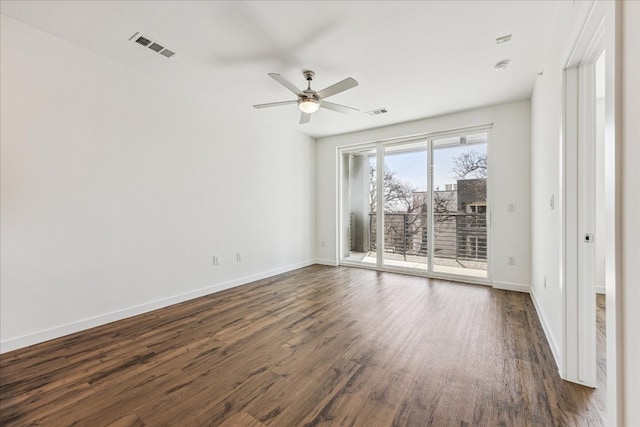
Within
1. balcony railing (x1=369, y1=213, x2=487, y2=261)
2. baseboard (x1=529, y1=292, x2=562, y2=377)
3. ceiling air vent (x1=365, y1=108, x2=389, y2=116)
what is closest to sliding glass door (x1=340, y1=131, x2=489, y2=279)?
balcony railing (x1=369, y1=213, x2=487, y2=261)

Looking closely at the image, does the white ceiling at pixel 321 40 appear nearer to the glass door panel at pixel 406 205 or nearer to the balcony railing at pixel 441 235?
the glass door panel at pixel 406 205

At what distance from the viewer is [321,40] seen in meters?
2.44

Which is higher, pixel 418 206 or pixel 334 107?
pixel 334 107

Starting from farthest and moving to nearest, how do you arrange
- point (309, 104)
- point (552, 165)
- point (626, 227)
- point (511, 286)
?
1. point (511, 286)
2. point (309, 104)
3. point (552, 165)
4. point (626, 227)

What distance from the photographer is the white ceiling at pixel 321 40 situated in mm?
2068

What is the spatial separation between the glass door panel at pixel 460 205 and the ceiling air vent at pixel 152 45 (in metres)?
4.02

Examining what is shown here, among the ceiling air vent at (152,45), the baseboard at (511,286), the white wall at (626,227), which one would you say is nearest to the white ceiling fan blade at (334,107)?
the ceiling air vent at (152,45)

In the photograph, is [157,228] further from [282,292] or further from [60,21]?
[60,21]

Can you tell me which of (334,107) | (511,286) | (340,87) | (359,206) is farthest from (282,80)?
(511,286)

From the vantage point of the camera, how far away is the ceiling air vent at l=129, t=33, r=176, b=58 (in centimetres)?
240

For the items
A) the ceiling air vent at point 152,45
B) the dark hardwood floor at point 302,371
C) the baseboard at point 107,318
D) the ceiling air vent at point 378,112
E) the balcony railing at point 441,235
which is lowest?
the dark hardwood floor at point 302,371

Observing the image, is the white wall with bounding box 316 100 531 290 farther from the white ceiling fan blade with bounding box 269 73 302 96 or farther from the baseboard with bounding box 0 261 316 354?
the baseboard with bounding box 0 261 316 354

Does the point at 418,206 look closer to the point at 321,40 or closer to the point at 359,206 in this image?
the point at 359,206

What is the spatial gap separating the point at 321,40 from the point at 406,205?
3.25 meters
